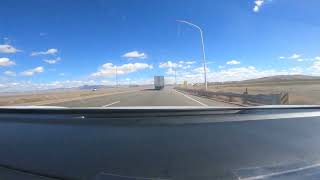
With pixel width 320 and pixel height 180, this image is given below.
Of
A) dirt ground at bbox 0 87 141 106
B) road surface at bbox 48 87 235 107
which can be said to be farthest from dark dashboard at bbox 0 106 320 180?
road surface at bbox 48 87 235 107

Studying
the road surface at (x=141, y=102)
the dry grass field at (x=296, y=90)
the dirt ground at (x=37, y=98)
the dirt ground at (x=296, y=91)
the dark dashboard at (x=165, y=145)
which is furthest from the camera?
the dry grass field at (x=296, y=90)

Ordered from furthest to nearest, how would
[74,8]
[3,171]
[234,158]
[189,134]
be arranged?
[74,8] < [189,134] < [3,171] < [234,158]

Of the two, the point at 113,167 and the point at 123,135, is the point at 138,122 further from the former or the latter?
the point at 113,167

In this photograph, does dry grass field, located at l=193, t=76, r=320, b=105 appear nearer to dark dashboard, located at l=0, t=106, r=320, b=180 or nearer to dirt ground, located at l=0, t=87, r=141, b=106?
dirt ground, located at l=0, t=87, r=141, b=106

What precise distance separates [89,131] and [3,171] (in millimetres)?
602

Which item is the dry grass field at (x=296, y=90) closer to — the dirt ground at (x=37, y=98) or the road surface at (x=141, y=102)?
the road surface at (x=141, y=102)

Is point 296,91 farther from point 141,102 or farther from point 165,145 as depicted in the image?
point 165,145

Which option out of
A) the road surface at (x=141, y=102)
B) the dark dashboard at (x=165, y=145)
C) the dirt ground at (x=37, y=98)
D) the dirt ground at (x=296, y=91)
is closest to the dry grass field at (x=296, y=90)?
the dirt ground at (x=296, y=91)

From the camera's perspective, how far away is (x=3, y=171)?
94.9 inches

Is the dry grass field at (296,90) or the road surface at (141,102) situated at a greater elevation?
the road surface at (141,102)

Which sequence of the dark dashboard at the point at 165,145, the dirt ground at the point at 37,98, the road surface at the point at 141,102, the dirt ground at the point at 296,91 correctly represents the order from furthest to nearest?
the dirt ground at the point at 296,91 → the road surface at the point at 141,102 → the dirt ground at the point at 37,98 → the dark dashboard at the point at 165,145

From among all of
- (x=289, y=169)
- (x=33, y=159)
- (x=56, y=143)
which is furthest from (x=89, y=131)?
(x=289, y=169)

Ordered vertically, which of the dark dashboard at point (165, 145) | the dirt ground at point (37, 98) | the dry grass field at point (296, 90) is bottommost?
the dry grass field at point (296, 90)

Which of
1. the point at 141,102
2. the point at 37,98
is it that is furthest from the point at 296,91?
the point at 37,98
